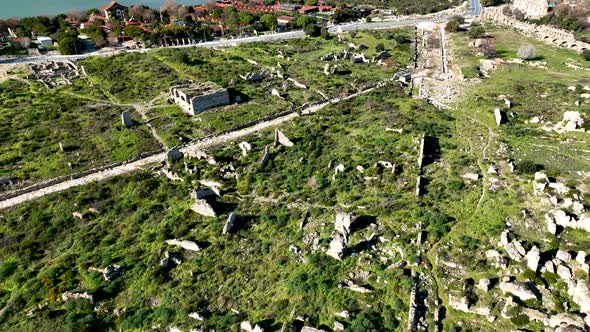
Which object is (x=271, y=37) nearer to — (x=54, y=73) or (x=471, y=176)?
(x=54, y=73)

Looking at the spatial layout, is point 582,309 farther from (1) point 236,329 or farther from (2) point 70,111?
(2) point 70,111

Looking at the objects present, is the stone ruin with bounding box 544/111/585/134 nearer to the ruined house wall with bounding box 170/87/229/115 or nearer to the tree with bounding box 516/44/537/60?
the tree with bounding box 516/44/537/60

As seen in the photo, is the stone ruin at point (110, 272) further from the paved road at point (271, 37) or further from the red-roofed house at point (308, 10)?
the red-roofed house at point (308, 10)

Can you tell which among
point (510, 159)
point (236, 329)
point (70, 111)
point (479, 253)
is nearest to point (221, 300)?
point (236, 329)

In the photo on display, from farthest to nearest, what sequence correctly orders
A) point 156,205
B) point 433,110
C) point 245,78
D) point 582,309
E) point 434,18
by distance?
point 434,18, point 245,78, point 433,110, point 156,205, point 582,309

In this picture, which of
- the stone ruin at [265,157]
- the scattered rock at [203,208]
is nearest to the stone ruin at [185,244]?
the scattered rock at [203,208]

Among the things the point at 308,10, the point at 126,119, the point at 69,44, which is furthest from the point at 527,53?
the point at 69,44

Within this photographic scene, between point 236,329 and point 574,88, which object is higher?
point 574,88

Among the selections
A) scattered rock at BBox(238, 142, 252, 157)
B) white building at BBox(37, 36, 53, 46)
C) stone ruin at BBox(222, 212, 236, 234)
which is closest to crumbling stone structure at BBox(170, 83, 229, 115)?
scattered rock at BBox(238, 142, 252, 157)
